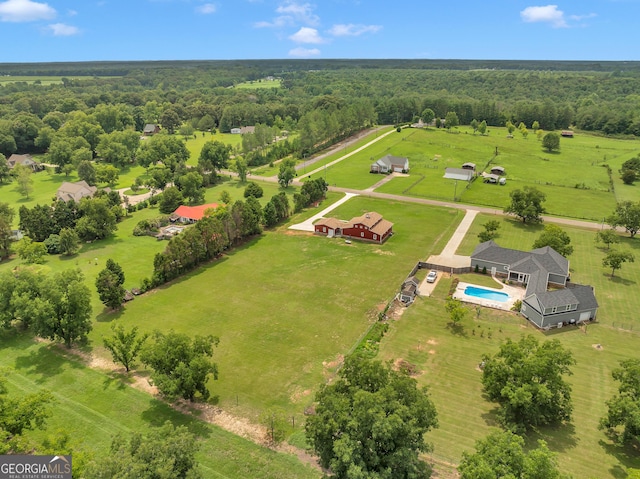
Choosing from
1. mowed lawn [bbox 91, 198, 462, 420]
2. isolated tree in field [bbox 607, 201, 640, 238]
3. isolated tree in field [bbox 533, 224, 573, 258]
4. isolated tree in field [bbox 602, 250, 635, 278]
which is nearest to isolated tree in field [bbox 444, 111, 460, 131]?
isolated tree in field [bbox 607, 201, 640, 238]

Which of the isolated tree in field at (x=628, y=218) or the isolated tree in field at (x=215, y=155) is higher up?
the isolated tree in field at (x=215, y=155)

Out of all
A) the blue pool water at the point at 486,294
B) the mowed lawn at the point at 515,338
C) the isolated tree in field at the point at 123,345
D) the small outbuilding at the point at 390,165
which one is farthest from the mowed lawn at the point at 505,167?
the isolated tree in field at the point at 123,345

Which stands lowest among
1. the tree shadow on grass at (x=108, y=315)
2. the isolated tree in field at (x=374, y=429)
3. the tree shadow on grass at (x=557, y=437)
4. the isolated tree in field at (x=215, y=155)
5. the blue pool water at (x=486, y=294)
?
the tree shadow on grass at (x=557, y=437)

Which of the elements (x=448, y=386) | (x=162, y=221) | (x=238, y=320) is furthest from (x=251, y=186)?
(x=448, y=386)

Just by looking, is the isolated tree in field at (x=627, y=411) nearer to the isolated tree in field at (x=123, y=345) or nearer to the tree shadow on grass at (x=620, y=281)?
the tree shadow on grass at (x=620, y=281)

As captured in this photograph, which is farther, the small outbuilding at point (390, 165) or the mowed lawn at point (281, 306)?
the small outbuilding at point (390, 165)

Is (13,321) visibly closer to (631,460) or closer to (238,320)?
(238,320)
